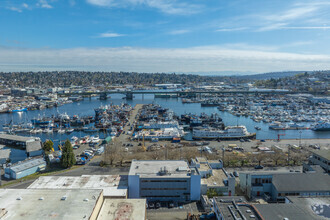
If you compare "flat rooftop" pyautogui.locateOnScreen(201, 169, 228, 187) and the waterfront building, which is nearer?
"flat rooftop" pyautogui.locateOnScreen(201, 169, 228, 187)

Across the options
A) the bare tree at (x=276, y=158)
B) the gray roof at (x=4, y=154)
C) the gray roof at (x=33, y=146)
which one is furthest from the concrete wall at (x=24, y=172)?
the bare tree at (x=276, y=158)

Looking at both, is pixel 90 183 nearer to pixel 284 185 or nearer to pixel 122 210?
pixel 122 210

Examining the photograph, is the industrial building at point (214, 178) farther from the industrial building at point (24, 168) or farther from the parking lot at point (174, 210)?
the industrial building at point (24, 168)

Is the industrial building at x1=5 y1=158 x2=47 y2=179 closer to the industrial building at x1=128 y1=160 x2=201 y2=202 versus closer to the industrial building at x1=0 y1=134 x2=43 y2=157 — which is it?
the industrial building at x1=0 y1=134 x2=43 y2=157

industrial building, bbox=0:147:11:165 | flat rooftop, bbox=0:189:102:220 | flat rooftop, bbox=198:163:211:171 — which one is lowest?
industrial building, bbox=0:147:11:165

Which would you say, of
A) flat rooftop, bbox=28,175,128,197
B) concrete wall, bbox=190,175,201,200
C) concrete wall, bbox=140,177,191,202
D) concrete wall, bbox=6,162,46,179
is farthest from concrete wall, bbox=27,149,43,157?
concrete wall, bbox=190,175,201,200

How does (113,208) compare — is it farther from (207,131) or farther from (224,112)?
(224,112)
